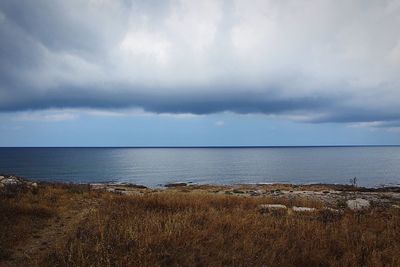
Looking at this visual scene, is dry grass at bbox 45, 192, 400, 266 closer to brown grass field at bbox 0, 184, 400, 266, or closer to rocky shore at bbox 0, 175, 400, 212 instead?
brown grass field at bbox 0, 184, 400, 266

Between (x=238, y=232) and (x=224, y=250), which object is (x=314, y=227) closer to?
(x=238, y=232)

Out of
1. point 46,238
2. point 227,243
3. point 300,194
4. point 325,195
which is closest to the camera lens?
point 227,243

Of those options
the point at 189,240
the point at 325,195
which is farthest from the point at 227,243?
the point at 325,195

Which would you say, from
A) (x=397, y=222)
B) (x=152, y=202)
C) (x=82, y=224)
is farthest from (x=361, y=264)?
(x=152, y=202)

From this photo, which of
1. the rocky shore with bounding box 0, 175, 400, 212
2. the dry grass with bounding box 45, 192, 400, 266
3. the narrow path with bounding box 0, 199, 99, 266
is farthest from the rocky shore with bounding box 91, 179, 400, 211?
the narrow path with bounding box 0, 199, 99, 266

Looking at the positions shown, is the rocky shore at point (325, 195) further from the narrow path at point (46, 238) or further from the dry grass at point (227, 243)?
the narrow path at point (46, 238)

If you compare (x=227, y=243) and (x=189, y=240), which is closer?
(x=189, y=240)

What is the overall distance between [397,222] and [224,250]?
8.07m

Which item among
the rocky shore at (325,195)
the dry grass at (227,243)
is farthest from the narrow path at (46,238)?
the rocky shore at (325,195)

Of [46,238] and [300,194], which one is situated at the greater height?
[46,238]

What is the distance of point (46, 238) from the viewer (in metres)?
10.4

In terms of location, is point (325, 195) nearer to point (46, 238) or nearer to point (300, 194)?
point (300, 194)

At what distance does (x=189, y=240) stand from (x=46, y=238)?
4793 mm

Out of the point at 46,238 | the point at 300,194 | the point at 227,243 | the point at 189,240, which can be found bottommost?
the point at 300,194
